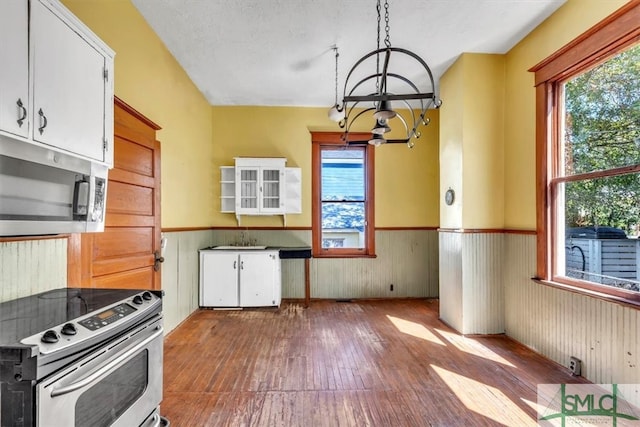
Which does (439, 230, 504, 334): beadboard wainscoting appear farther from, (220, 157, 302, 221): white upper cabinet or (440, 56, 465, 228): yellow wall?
(220, 157, 302, 221): white upper cabinet

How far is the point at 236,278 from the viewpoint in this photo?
14.3 ft

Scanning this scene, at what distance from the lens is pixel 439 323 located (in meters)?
3.79

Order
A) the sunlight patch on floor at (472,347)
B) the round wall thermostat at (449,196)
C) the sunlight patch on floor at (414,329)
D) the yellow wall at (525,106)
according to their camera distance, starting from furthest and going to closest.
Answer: the round wall thermostat at (449,196)
the sunlight patch on floor at (414,329)
the sunlight patch on floor at (472,347)
the yellow wall at (525,106)

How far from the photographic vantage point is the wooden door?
217 cm

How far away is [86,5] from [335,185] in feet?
12.0

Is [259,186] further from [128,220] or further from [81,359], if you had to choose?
[81,359]

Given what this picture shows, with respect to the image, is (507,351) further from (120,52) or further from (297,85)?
(120,52)

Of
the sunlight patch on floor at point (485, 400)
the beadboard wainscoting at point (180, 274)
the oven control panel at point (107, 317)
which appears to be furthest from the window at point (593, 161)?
the beadboard wainscoting at point (180, 274)

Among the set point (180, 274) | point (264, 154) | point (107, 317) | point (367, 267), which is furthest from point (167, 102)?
point (367, 267)

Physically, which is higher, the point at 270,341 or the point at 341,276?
the point at 341,276

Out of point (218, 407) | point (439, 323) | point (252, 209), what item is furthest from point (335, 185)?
point (218, 407)

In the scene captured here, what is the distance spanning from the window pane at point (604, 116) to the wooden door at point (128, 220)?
145 inches

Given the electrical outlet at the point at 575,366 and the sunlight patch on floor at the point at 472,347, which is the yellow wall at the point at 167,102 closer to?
the sunlight patch on floor at the point at 472,347

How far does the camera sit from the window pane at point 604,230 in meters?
2.16
